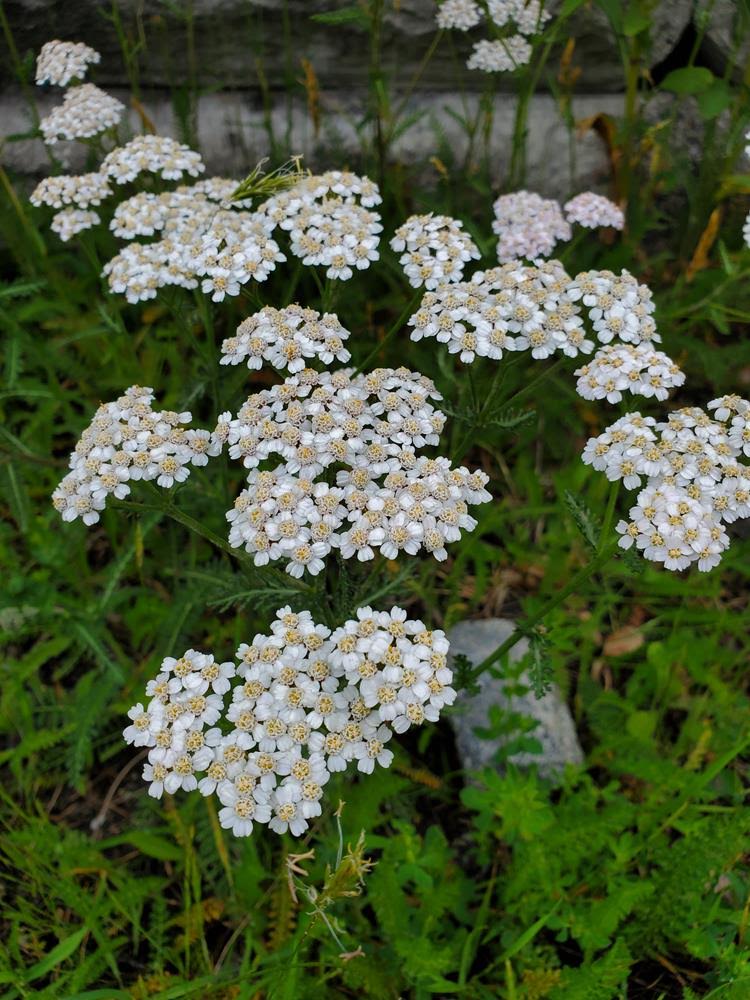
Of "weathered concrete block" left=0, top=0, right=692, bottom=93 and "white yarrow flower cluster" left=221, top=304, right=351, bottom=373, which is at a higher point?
"weathered concrete block" left=0, top=0, right=692, bottom=93

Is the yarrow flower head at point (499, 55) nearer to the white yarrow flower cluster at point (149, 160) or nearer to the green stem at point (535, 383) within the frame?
the white yarrow flower cluster at point (149, 160)

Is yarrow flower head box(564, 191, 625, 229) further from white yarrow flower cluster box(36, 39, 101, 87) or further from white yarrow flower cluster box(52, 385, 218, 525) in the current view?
white yarrow flower cluster box(36, 39, 101, 87)

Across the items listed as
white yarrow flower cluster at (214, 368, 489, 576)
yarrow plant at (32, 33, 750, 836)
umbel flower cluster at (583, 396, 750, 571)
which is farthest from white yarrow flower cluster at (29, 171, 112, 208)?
umbel flower cluster at (583, 396, 750, 571)

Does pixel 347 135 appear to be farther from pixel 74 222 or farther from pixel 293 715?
pixel 293 715

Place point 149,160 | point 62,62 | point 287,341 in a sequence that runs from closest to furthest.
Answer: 1. point 287,341
2. point 149,160
3. point 62,62

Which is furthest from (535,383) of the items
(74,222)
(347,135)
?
(347,135)

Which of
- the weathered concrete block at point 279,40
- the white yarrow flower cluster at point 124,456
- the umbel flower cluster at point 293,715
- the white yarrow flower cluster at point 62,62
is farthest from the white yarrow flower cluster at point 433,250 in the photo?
the weathered concrete block at point 279,40
